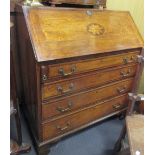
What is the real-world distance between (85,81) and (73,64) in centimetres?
20

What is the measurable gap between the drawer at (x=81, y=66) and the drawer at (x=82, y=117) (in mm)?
377

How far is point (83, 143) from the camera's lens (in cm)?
174

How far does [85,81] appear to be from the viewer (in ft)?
4.75

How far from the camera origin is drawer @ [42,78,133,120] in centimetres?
138

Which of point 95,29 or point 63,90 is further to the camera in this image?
point 95,29

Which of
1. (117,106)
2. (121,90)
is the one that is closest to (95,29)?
(121,90)

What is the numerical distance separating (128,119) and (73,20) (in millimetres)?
809

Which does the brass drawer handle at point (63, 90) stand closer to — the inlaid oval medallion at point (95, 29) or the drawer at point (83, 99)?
the drawer at point (83, 99)

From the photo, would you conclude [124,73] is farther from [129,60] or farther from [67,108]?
[67,108]

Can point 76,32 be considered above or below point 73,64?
above

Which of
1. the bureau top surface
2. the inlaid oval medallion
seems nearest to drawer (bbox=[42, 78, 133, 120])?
the bureau top surface

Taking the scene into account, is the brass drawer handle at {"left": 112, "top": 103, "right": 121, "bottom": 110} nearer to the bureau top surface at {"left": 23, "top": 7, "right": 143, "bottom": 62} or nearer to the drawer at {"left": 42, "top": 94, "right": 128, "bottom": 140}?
the drawer at {"left": 42, "top": 94, "right": 128, "bottom": 140}

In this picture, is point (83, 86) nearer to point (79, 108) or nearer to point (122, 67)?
point (79, 108)
